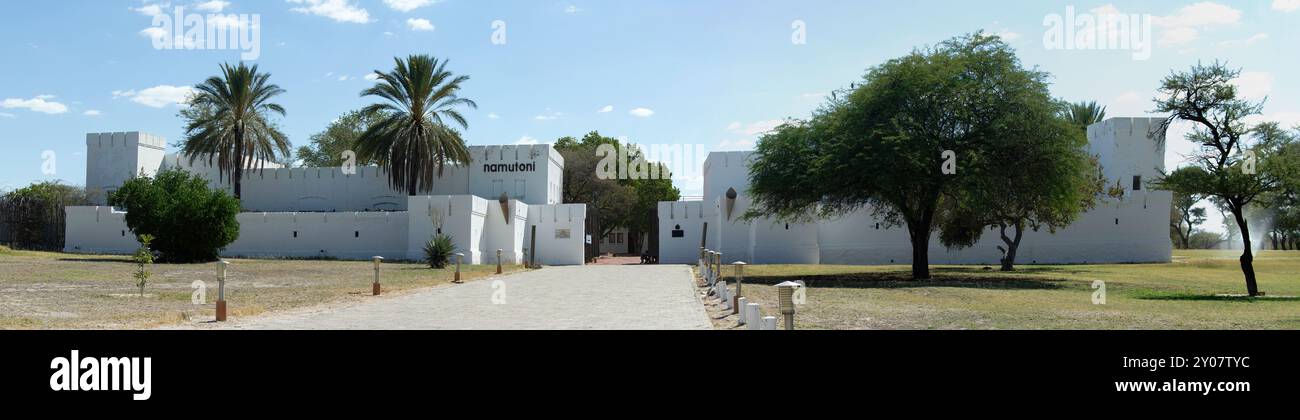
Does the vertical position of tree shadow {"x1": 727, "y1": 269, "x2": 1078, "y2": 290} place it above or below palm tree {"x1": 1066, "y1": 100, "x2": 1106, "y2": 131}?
below

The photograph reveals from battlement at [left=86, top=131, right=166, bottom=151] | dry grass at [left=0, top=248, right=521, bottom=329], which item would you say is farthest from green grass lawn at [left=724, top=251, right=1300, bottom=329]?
battlement at [left=86, top=131, right=166, bottom=151]

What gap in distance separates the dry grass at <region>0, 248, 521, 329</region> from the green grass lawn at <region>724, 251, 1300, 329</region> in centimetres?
912

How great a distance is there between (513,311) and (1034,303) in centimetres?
1121

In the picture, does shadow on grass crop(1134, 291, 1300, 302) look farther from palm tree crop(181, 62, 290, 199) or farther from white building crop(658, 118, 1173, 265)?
palm tree crop(181, 62, 290, 199)

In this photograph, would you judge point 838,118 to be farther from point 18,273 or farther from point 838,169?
point 18,273

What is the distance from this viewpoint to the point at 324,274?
29.0m

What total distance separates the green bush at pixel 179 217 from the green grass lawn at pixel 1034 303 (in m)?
23.4

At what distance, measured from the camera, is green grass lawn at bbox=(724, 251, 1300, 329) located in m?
14.0

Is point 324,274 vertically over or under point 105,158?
under

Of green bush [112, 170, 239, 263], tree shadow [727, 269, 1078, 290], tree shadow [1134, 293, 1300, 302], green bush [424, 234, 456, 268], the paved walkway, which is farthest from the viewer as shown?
green bush [112, 170, 239, 263]

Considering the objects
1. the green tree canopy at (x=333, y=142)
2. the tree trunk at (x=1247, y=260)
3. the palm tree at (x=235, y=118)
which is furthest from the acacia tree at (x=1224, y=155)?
the green tree canopy at (x=333, y=142)
